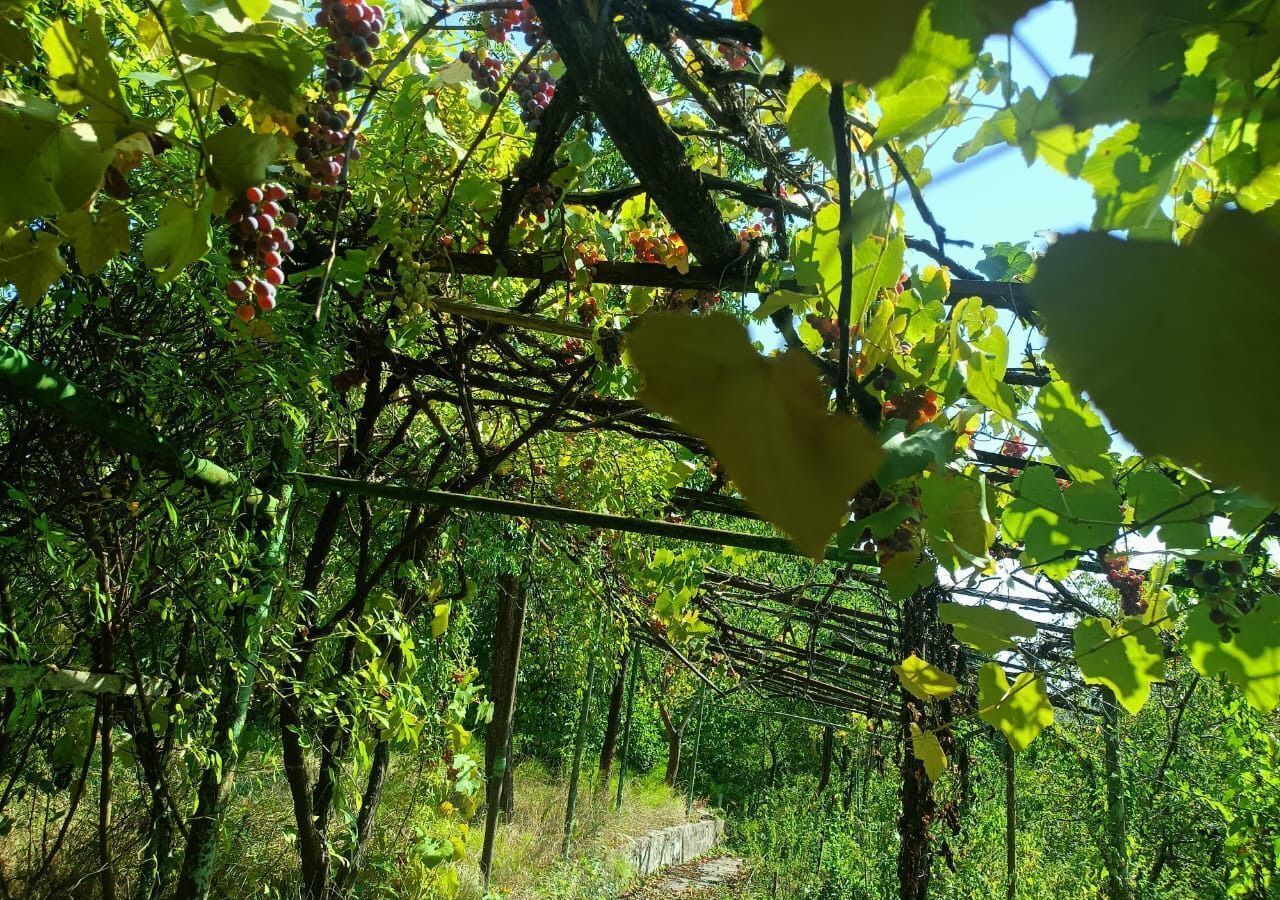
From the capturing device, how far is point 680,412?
0.53ft

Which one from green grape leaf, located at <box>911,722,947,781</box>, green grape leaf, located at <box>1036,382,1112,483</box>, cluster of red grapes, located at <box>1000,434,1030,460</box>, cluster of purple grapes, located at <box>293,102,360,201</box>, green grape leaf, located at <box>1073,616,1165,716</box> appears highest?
cluster of purple grapes, located at <box>293,102,360,201</box>

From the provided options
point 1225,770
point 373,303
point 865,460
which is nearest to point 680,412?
point 865,460

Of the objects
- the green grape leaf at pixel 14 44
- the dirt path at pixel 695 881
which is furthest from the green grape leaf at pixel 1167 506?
the dirt path at pixel 695 881

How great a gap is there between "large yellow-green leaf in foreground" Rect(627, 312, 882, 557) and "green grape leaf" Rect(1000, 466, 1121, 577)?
334 millimetres

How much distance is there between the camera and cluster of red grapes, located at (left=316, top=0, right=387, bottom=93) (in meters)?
0.80

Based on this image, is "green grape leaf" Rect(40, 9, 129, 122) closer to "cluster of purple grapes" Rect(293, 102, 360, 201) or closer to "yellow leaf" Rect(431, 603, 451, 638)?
"cluster of purple grapes" Rect(293, 102, 360, 201)

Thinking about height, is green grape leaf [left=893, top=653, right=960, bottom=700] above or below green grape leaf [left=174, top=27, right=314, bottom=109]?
below

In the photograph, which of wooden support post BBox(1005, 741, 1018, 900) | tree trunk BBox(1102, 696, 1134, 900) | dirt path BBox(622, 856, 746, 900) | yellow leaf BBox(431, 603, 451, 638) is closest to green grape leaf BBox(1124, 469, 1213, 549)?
yellow leaf BBox(431, 603, 451, 638)

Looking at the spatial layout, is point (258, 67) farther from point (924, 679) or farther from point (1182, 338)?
point (924, 679)

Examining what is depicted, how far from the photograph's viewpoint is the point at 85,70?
0.30m

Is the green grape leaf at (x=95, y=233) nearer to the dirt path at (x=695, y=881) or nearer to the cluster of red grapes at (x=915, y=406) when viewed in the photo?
the cluster of red grapes at (x=915, y=406)

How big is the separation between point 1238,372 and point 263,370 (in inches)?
43.8

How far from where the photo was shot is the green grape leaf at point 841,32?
0.13 m

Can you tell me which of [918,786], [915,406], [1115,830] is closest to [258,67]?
[915,406]
